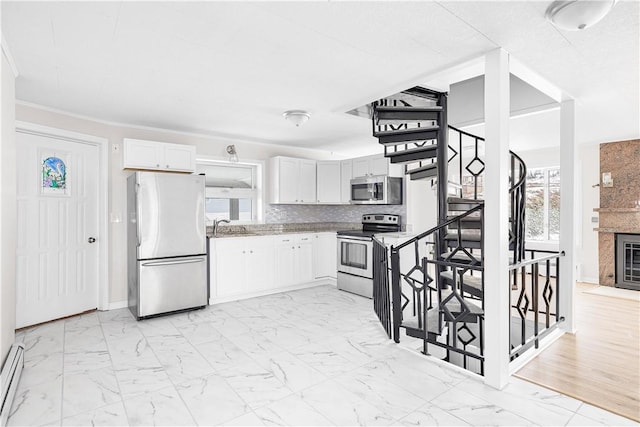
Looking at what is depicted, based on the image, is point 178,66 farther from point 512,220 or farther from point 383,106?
point 512,220

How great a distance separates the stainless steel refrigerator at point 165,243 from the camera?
3.92m

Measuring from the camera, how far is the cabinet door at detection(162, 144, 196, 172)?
4.42m

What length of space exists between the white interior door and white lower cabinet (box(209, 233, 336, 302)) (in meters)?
1.48

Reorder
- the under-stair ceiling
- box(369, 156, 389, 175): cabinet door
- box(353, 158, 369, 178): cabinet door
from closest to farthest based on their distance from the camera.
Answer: the under-stair ceiling
box(369, 156, 389, 175): cabinet door
box(353, 158, 369, 178): cabinet door

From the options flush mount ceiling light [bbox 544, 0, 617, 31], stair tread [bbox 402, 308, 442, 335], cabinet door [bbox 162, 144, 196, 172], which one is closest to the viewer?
flush mount ceiling light [bbox 544, 0, 617, 31]

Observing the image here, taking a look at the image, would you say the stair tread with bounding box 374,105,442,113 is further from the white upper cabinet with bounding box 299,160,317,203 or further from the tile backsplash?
the white upper cabinet with bounding box 299,160,317,203

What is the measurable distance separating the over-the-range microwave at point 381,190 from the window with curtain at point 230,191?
5.96 feet

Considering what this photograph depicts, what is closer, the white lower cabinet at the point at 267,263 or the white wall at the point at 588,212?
the white lower cabinet at the point at 267,263

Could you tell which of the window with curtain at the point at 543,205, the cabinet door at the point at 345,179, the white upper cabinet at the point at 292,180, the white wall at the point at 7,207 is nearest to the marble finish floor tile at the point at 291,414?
the white wall at the point at 7,207

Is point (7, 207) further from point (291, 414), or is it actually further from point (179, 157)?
point (291, 414)

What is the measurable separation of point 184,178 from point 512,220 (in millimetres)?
3569

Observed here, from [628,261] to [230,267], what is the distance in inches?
239

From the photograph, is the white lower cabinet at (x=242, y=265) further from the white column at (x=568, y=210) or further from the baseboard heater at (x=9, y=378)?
the white column at (x=568, y=210)

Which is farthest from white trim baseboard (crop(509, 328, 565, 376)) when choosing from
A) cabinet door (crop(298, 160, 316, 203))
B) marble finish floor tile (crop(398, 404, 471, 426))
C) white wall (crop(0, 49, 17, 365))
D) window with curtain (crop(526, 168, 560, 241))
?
cabinet door (crop(298, 160, 316, 203))
